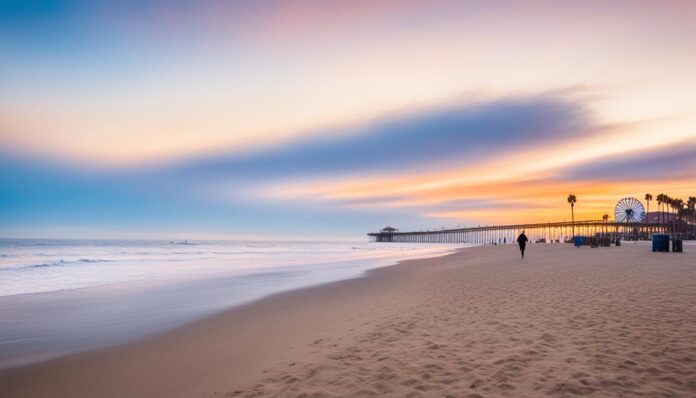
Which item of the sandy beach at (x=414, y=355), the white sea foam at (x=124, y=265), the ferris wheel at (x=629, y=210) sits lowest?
the white sea foam at (x=124, y=265)

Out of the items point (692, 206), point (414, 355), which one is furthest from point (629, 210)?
point (414, 355)

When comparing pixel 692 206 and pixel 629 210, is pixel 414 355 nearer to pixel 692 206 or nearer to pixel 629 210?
pixel 629 210

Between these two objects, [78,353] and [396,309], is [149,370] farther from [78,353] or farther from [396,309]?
[396,309]

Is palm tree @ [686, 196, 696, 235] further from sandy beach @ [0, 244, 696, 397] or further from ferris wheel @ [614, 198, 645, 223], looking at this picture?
sandy beach @ [0, 244, 696, 397]

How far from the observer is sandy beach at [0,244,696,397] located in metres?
5.67

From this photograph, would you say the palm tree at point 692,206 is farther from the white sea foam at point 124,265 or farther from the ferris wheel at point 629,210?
the white sea foam at point 124,265

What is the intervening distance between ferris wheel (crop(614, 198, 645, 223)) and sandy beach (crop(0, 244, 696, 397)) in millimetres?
115425

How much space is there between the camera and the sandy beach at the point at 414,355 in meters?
5.67

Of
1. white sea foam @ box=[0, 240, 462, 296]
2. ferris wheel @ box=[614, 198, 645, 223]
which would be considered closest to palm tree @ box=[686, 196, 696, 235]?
ferris wheel @ box=[614, 198, 645, 223]

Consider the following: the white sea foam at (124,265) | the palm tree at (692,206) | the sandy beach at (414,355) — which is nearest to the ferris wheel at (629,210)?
the palm tree at (692,206)

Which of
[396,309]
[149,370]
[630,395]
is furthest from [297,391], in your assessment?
[396,309]

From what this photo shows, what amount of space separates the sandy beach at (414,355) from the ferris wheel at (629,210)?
115 meters

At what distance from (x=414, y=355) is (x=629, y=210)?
126m

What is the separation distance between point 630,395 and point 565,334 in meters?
2.94
